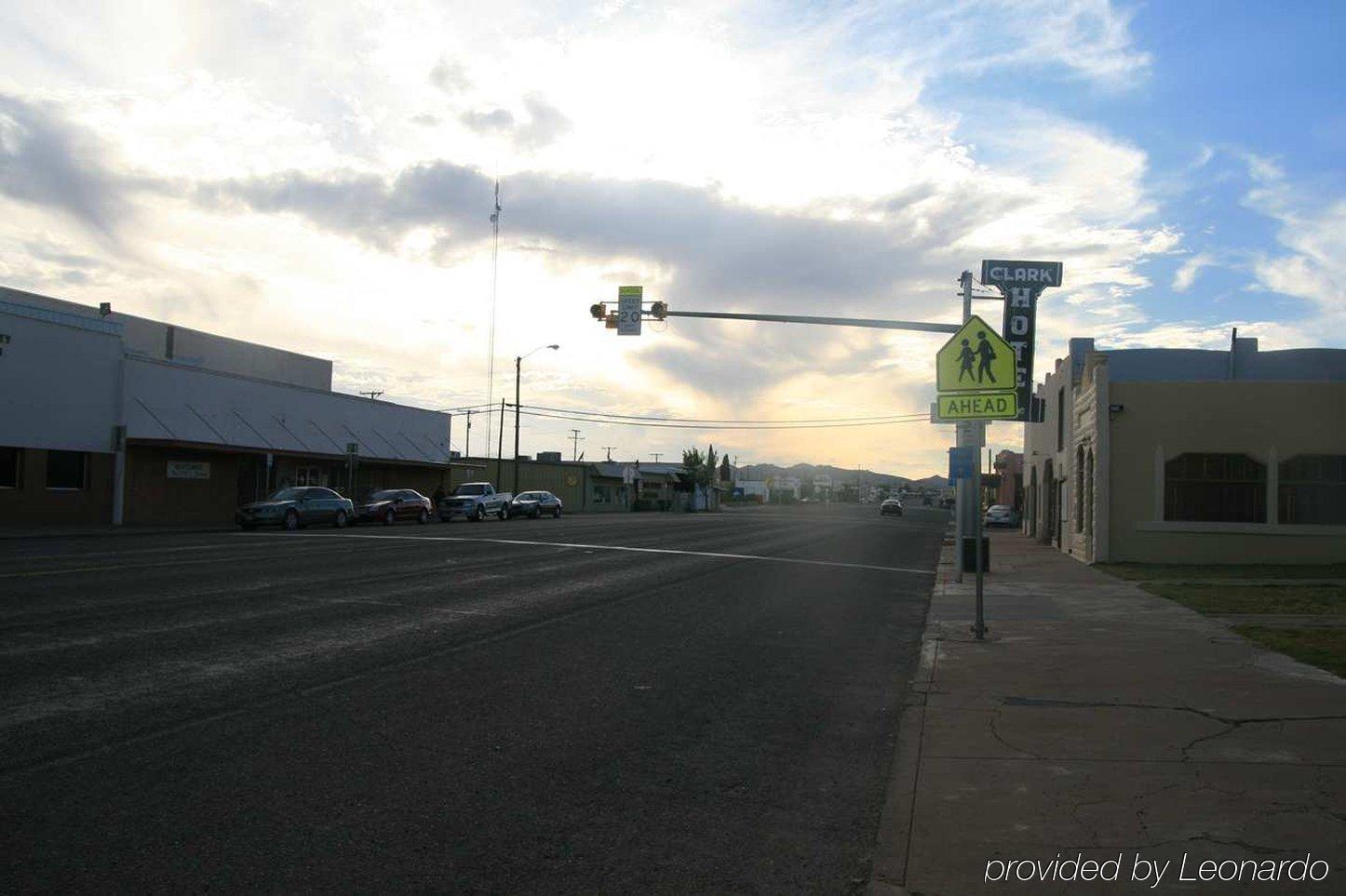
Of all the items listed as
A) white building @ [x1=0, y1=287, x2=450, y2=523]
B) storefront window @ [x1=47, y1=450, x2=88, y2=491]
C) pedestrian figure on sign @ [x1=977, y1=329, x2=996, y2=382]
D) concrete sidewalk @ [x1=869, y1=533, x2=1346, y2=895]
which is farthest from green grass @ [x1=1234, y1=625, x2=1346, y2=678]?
storefront window @ [x1=47, y1=450, x2=88, y2=491]

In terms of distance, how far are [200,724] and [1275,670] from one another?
9169mm

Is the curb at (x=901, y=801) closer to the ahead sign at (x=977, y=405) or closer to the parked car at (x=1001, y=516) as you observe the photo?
the ahead sign at (x=977, y=405)

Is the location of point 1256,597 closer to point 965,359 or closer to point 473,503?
point 965,359

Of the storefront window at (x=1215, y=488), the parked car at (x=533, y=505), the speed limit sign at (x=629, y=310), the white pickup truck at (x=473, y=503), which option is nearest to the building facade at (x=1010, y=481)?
the parked car at (x=533, y=505)

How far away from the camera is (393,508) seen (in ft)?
145

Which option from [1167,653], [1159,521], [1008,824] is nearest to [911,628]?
[1167,653]

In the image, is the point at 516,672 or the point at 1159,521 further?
the point at 1159,521

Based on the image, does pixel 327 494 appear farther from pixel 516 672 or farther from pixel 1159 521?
pixel 516 672

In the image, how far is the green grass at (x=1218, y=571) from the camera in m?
21.5

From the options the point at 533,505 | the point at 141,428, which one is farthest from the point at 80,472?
the point at 533,505

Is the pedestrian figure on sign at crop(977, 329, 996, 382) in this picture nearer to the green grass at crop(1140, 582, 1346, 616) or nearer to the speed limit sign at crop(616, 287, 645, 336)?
the green grass at crop(1140, 582, 1346, 616)

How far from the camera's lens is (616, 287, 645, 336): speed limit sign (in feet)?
81.2

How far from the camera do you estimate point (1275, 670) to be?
976cm

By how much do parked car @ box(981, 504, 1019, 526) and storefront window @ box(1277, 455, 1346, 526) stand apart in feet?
103
